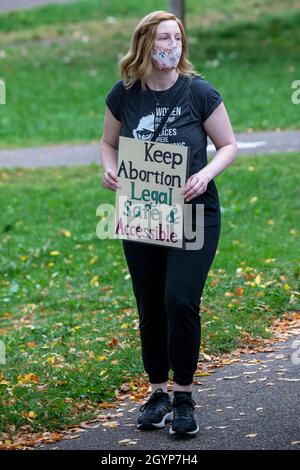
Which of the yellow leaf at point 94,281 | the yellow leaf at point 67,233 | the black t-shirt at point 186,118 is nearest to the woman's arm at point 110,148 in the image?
the black t-shirt at point 186,118

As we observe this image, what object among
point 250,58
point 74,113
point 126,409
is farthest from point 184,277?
point 250,58

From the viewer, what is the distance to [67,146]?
15117mm

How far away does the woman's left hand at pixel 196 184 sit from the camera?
5.03 m

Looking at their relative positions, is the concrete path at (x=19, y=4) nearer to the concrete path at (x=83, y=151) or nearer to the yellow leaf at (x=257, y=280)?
the concrete path at (x=83, y=151)

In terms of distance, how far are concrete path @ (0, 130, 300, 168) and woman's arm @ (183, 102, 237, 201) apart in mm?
7597

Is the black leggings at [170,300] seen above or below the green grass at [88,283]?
above

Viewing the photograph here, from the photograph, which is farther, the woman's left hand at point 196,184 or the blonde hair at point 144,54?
the blonde hair at point 144,54

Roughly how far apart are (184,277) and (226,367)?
1601 millimetres

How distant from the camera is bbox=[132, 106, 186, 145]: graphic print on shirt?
5.16m

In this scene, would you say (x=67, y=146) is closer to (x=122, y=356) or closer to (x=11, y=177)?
(x=11, y=177)

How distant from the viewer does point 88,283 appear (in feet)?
31.9

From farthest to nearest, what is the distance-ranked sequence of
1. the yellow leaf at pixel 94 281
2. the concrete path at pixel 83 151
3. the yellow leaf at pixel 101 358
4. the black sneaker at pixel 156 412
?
the concrete path at pixel 83 151, the yellow leaf at pixel 94 281, the yellow leaf at pixel 101 358, the black sneaker at pixel 156 412

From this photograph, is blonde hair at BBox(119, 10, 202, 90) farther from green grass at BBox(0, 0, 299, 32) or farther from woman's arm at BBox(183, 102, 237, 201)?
green grass at BBox(0, 0, 299, 32)

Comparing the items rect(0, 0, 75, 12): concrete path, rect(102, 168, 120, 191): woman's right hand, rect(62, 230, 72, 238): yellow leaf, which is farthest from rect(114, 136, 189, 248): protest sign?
rect(0, 0, 75, 12): concrete path
